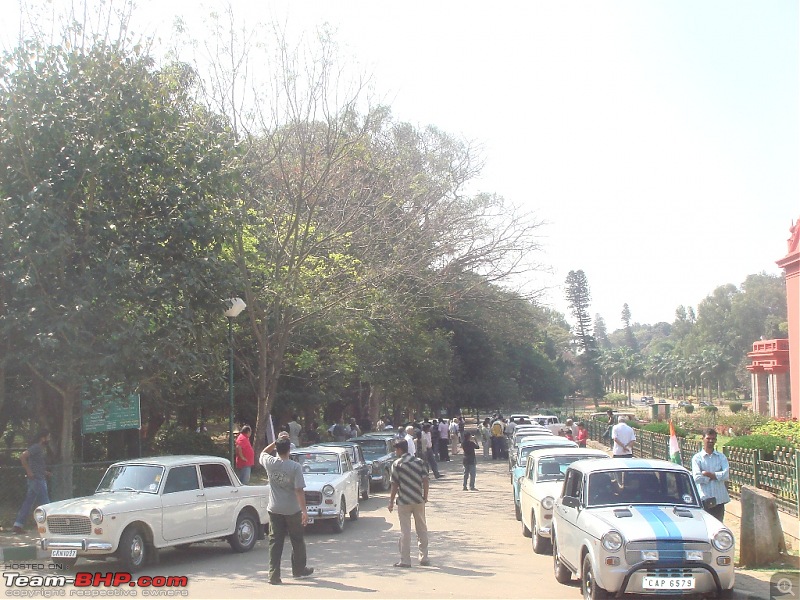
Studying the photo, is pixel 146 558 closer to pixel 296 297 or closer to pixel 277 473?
pixel 277 473

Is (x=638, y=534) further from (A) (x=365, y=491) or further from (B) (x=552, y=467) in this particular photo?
(A) (x=365, y=491)

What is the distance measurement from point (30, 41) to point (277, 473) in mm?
9443

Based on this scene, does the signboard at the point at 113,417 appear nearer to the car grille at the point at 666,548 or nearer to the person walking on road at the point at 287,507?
the person walking on road at the point at 287,507

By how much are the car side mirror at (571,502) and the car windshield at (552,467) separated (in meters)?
4.18

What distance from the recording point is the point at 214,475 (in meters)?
12.7

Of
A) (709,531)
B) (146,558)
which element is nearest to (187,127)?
(146,558)

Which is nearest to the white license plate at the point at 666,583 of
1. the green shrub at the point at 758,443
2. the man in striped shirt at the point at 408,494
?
the man in striped shirt at the point at 408,494

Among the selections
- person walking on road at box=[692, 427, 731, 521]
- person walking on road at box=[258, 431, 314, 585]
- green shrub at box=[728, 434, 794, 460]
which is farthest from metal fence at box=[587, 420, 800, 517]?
person walking on road at box=[258, 431, 314, 585]

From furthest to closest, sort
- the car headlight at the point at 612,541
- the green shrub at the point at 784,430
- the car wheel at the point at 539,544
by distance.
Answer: the green shrub at the point at 784,430 < the car wheel at the point at 539,544 < the car headlight at the point at 612,541

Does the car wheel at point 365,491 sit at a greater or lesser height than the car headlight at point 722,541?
lesser

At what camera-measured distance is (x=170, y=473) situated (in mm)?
11875

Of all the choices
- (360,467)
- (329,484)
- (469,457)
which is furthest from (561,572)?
(469,457)

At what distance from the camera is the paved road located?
9.59 meters

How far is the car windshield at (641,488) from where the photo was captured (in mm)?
9359
